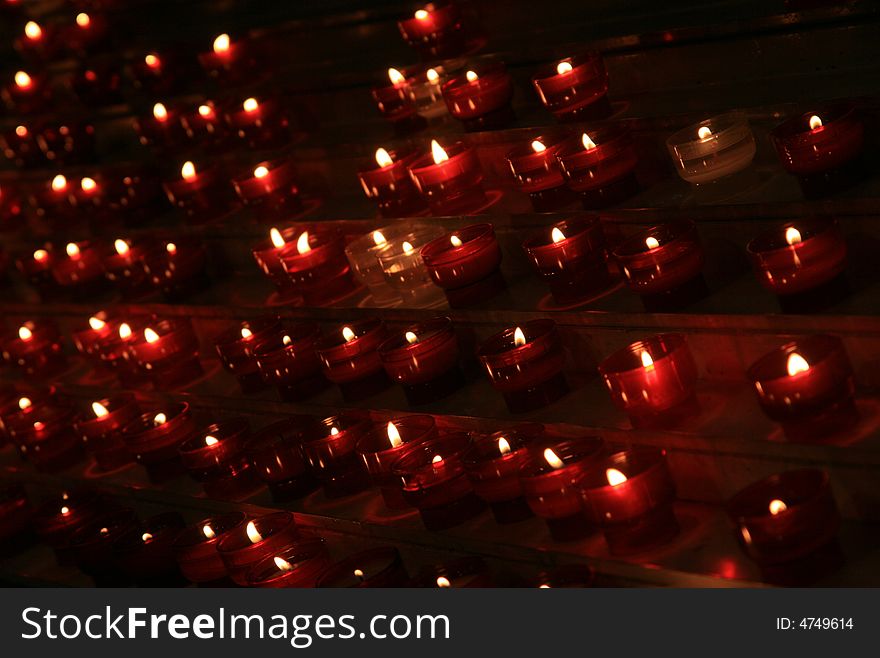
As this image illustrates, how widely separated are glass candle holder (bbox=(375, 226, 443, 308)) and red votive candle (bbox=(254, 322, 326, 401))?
0.20 m

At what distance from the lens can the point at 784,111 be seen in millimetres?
2227

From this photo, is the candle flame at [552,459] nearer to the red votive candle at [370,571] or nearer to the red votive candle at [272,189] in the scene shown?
the red votive candle at [370,571]

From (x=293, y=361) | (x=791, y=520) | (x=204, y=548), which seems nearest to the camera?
(x=791, y=520)

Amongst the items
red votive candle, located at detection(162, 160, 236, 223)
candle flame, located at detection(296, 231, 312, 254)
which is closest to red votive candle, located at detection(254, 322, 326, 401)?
candle flame, located at detection(296, 231, 312, 254)

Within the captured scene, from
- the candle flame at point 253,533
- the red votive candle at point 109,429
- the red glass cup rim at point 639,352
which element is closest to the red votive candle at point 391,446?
the candle flame at point 253,533

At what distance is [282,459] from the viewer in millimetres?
2559

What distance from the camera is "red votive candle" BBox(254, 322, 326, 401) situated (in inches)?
105

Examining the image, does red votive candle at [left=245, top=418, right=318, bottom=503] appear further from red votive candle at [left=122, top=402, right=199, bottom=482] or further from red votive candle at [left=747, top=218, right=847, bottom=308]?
red votive candle at [left=747, top=218, right=847, bottom=308]

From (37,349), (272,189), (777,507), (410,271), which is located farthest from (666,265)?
(37,349)

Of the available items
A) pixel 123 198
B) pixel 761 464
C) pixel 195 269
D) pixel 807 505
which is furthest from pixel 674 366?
pixel 123 198

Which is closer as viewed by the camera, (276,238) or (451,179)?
(451,179)

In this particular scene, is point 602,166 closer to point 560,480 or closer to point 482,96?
point 482,96

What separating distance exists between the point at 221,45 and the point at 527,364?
1388 mm
